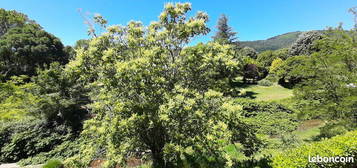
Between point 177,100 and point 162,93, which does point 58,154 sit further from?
point 177,100

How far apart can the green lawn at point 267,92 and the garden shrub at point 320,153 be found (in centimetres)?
1563

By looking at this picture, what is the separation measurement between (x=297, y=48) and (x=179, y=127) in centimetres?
3032

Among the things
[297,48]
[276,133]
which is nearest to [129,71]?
[276,133]

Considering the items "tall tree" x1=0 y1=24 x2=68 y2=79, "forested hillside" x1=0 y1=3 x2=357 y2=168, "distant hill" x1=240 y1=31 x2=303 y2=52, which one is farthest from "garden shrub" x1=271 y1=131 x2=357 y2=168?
"distant hill" x1=240 y1=31 x2=303 y2=52

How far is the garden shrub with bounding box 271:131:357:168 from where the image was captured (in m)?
4.11

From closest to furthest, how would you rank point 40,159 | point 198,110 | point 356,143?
point 198,110, point 356,143, point 40,159

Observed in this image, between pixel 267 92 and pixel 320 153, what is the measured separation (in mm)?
19422

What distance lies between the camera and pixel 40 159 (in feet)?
34.1

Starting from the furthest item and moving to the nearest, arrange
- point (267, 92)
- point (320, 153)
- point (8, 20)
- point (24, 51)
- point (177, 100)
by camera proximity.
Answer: point (8, 20), point (24, 51), point (267, 92), point (320, 153), point (177, 100)

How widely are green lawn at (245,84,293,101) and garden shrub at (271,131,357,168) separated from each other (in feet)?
51.3

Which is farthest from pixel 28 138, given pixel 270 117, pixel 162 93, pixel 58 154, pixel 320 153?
pixel 270 117

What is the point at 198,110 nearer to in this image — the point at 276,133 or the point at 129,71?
the point at 129,71

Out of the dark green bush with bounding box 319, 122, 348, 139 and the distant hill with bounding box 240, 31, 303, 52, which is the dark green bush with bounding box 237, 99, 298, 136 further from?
the distant hill with bounding box 240, 31, 303, 52

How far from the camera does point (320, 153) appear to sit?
438 centimetres
